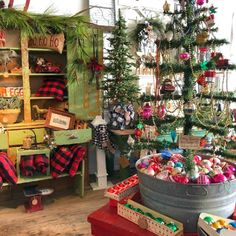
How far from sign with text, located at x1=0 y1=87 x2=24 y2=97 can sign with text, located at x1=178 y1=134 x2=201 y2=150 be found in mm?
2138

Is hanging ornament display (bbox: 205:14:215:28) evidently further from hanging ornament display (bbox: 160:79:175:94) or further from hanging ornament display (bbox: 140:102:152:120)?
hanging ornament display (bbox: 140:102:152:120)

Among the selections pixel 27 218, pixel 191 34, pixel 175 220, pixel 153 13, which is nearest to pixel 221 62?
pixel 191 34

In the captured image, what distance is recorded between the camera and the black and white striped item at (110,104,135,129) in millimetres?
2783

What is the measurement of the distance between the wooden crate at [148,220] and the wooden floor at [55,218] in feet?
4.13

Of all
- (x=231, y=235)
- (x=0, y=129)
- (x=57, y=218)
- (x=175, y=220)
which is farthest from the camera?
(x=0, y=129)

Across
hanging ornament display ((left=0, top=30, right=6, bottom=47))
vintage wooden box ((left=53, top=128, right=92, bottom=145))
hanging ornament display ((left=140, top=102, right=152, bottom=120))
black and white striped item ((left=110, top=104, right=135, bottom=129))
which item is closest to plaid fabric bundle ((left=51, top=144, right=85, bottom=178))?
vintage wooden box ((left=53, top=128, right=92, bottom=145))

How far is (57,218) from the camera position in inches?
91.0

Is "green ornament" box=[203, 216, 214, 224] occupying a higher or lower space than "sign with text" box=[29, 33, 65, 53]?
lower

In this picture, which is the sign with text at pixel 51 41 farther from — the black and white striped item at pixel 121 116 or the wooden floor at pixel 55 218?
the wooden floor at pixel 55 218

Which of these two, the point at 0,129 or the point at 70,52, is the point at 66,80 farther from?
the point at 0,129

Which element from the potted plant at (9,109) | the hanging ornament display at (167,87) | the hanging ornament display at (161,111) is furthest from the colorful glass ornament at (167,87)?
the potted plant at (9,109)

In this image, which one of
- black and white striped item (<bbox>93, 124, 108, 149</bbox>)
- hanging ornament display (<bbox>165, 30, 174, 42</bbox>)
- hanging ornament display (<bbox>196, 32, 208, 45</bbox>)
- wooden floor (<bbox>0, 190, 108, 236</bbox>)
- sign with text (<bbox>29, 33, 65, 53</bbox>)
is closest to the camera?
hanging ornament display (<bbox>196, 32, 208, 45</bbox>)

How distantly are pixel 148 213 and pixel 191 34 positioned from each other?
67 cm

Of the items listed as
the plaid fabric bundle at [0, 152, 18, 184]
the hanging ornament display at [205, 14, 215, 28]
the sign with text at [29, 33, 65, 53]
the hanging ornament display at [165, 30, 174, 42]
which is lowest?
the plaid fabric bundle at [0, 152, 18, 184]
